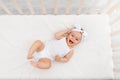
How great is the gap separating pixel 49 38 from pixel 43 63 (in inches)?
6.9

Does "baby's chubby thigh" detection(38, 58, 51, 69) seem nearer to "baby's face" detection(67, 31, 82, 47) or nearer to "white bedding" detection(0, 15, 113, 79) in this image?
"white bedding" detection(0, 15, 113, 79)

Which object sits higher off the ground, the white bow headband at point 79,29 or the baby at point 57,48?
the white bow headband at point 79,29

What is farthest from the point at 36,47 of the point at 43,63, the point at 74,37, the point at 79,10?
the point at 79,10

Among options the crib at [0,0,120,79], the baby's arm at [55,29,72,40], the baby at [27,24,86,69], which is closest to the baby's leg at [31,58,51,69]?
the baby at [27,24,86,69]

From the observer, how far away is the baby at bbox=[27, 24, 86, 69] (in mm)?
1401

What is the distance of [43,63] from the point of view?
55.2 inches

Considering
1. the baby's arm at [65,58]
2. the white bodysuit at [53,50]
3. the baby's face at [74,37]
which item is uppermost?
the baby's face at [74,37]

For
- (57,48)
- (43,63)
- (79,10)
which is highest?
(79,10)

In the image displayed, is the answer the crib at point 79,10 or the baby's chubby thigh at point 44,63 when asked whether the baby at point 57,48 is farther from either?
the crib at point 79,10

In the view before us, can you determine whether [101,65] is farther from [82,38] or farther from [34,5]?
[34,5]

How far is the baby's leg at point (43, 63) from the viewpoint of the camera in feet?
4.57

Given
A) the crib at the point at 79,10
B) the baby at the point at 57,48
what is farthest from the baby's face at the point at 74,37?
the crib at the point at 79,10

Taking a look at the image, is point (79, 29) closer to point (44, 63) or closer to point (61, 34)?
point (61, 34)

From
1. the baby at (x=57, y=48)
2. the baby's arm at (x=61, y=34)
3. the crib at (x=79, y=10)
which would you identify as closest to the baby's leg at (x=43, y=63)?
the baby at (x=57, y=48)
